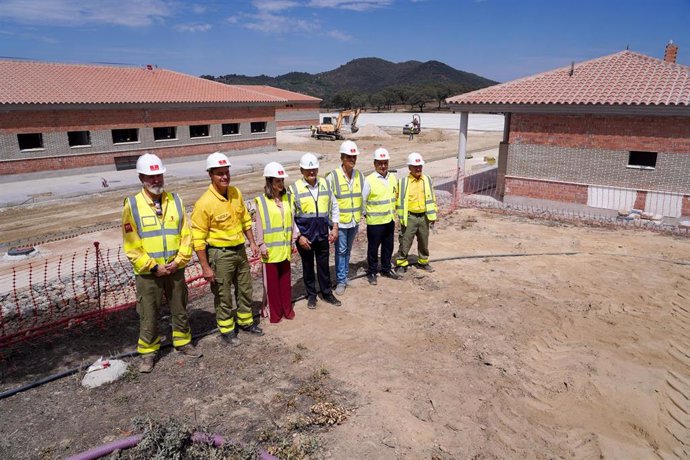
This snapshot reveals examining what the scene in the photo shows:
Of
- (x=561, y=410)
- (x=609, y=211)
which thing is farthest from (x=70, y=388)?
(x=609, y=211)

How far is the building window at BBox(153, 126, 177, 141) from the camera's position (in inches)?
902

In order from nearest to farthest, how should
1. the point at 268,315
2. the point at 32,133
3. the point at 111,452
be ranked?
the point at 111,452, the point at 268,315, the point at 32,133

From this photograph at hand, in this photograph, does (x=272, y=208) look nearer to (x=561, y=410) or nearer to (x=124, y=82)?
(x=561, y=410)

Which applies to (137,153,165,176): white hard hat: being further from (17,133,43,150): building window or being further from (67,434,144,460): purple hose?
(17,133,43,150): building window

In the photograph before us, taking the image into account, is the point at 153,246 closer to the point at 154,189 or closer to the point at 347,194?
the point at 154,189

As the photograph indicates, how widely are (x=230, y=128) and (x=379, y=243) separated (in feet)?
70.0

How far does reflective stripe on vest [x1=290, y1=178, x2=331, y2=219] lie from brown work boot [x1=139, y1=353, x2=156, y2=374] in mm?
2269

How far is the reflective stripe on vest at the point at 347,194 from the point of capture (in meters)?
6.35

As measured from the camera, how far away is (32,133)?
18.6 metres

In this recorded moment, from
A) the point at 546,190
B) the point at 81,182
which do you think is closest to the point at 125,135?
the point at 81,182

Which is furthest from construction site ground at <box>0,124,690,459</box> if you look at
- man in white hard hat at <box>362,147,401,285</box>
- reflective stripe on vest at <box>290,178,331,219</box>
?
→ reflective stripe on vest at <box>290,178,331,219</box>

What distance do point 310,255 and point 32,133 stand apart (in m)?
17.7

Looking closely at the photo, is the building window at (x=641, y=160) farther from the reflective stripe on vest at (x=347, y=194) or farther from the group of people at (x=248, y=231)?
the reflective stripe on vest at (x=347, y=194)

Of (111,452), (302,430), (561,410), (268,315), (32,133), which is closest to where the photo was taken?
(111,452)
